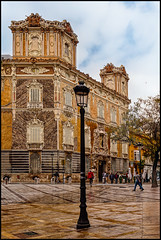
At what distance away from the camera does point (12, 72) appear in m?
34.5

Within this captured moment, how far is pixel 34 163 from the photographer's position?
111 feet

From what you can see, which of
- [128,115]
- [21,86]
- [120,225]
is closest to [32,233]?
[120,225]

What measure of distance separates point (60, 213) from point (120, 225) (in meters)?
3.01

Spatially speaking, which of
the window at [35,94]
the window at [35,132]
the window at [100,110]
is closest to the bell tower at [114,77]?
the window at [100,110]

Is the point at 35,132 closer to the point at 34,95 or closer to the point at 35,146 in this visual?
the point at 35,146

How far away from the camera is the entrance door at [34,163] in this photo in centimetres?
3341

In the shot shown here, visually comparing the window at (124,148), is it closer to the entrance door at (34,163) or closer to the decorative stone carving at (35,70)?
the entrance door at (34,163)

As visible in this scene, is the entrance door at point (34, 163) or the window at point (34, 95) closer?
the entrance door at point (34, 163)

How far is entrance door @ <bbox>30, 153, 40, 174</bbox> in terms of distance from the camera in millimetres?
33406

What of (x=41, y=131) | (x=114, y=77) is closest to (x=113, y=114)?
(x=114, y=77)

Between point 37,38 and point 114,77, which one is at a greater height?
point 37,38

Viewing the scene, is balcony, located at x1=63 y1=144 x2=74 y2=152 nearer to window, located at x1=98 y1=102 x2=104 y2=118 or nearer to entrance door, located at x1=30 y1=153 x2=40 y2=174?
entrance door, located at x1=30 y1=153 x2=40 y2=174

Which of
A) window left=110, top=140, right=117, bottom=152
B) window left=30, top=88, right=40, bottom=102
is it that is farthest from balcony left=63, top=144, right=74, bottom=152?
window left=110, top=140, right=117, bottom=152

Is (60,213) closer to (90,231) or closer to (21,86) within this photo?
(90,231)
